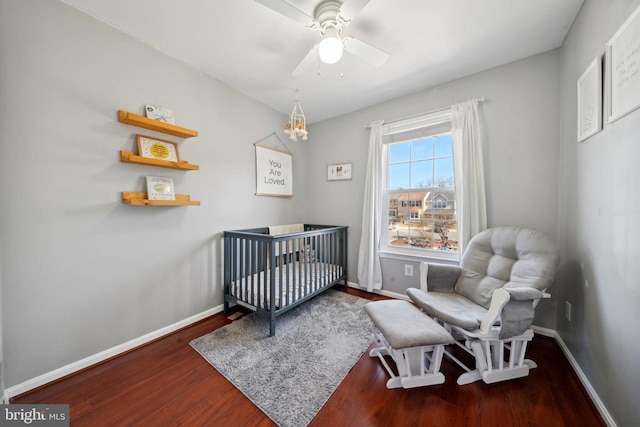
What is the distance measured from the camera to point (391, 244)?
9.09ft

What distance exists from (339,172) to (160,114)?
81.7 inches

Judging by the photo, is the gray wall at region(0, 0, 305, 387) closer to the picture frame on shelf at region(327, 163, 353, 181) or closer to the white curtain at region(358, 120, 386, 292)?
the picture frame on shelf at region(327, 163, 353, 181)

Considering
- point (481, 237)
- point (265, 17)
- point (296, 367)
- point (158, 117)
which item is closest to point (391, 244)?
point (481, 237)

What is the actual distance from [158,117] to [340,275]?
8.28 ft

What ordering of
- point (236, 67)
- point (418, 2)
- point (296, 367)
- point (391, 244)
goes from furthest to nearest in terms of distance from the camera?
1. point (391, 244)
2. point (236, 67)
3. point (296, 367)
4. point (418, 2)

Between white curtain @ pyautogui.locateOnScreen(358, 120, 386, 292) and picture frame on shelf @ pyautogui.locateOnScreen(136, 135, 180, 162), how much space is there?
2069 mm

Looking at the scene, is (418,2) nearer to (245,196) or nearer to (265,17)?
(265,17)

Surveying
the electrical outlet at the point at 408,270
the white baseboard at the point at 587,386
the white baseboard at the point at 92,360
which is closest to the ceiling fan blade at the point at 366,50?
the electrical outlet at the point at 408,270

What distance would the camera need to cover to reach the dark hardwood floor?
114cm

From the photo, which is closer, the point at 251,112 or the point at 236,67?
the point at 236,67

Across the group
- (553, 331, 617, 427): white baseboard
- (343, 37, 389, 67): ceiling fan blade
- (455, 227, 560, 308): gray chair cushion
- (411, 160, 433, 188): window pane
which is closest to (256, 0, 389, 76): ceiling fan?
(343, 37, 389, 67): ceiling fan blade

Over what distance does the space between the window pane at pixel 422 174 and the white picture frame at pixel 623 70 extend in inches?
53.5

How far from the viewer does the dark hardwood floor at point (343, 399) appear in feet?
3.74

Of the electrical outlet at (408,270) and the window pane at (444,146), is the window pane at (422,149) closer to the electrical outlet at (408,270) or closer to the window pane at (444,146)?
the window pane at (444,146)
